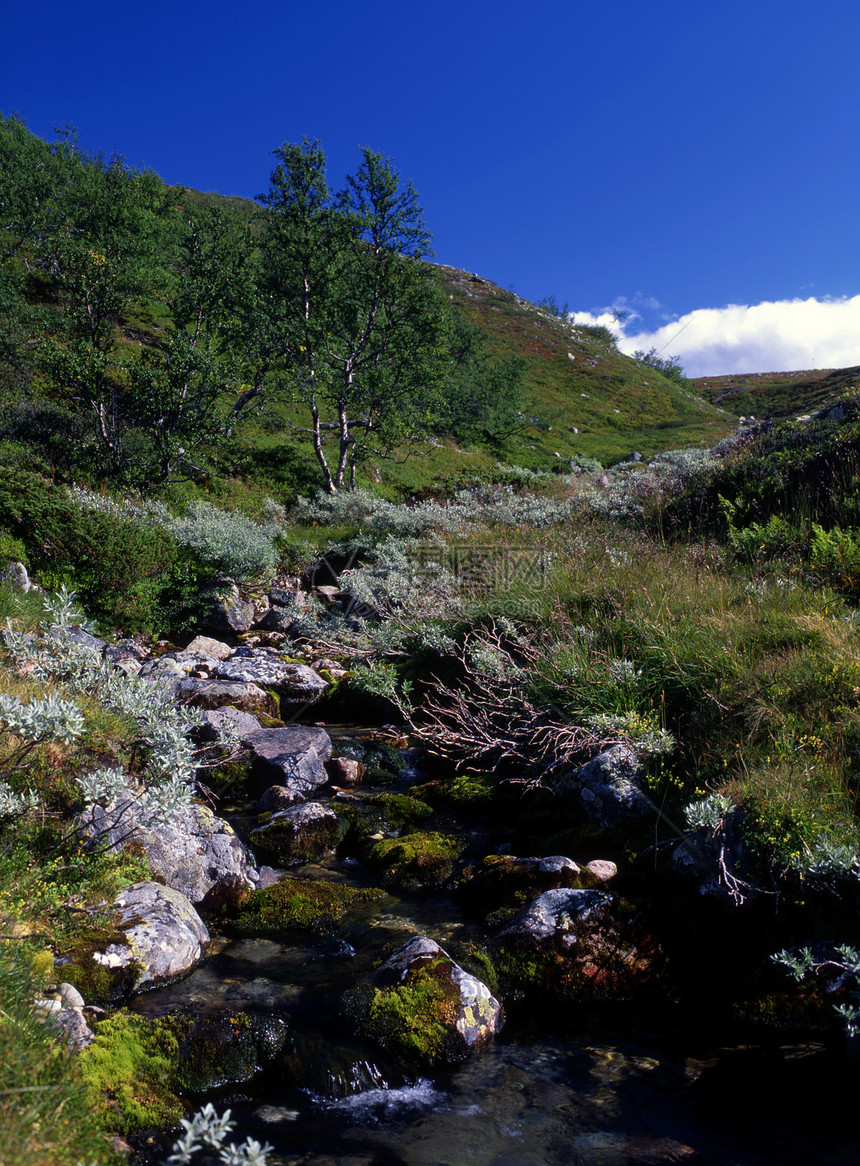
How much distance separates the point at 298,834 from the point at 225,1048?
101 inches

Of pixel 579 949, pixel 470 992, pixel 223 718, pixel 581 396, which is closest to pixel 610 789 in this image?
pixel 579 949

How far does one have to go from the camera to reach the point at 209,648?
37.6 feet

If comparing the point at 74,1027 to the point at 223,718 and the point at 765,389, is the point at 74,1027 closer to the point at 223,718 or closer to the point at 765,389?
the point at 223,718

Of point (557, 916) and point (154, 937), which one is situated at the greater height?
point (154, 937)

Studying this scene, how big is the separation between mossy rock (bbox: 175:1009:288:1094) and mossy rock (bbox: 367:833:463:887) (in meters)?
1.96

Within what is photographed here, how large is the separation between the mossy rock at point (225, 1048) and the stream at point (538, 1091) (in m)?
0.06

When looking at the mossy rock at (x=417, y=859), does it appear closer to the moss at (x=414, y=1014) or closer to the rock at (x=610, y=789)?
the rock at (x=610, y=789)

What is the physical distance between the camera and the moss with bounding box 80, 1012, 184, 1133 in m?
2.77

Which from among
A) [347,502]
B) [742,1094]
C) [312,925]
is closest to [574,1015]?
[742,1094]

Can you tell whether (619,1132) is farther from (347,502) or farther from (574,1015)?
(347,502)

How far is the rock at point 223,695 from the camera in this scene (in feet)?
→ 28.2

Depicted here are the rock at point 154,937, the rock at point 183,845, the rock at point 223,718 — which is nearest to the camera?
the rock at point 154,937

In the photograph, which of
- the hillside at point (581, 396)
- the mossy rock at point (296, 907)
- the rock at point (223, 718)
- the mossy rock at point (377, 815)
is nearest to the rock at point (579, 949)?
the mossy rock at point (296, 907)

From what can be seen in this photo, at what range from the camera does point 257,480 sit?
23172 mm
